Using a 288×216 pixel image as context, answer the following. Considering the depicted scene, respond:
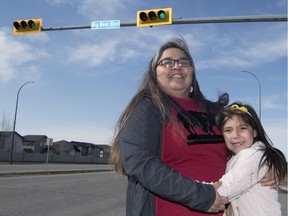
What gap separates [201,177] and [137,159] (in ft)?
1.55

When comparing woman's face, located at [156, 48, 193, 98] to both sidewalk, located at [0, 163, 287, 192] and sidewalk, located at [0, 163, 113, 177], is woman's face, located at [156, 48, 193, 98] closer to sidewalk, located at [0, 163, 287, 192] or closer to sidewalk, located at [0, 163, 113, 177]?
sidewalk, located at [0, 163, 287, 192]

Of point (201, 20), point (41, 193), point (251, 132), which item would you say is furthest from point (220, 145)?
point (41, 193)

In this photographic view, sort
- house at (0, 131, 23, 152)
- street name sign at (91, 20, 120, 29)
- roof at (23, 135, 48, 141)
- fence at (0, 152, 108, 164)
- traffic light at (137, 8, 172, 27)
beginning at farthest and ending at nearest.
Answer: roof at (23, 135, 48, 141) < house at (0, 131, 23, 152) < fence at (0, 152, 108, 164) < street name sign at (91, 20, 120, 29) < traffic light at (137, 8, 172, 27)

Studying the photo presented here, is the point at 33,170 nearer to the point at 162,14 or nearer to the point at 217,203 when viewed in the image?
the point at 162,14

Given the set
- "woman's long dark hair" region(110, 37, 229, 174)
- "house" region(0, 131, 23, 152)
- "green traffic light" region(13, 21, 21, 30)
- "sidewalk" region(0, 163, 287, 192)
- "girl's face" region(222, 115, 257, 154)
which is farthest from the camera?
"house" region(0, 131, 23, 152)

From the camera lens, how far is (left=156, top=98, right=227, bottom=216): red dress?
Answer: 2.36m

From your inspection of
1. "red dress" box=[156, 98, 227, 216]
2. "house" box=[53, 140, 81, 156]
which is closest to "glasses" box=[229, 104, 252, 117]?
"red dress" box=[156, 98, 227, 216]

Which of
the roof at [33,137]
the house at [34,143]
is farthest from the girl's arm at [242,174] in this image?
the roof at [33,137]

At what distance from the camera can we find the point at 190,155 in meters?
2.43

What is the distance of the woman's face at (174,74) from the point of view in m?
2.73

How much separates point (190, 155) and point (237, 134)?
0.48 meters

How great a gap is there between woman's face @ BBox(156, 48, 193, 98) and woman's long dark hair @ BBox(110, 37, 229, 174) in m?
0.04

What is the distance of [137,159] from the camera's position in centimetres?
222

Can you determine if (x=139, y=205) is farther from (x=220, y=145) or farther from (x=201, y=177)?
(x=220, y=145)
